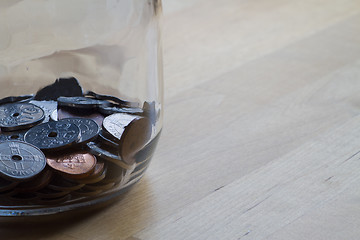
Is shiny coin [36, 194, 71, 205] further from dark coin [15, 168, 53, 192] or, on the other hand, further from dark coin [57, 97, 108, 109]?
dark coin [57, 97, 108, 109]

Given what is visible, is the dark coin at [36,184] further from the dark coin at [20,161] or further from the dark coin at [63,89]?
the dark coin at [63,89]

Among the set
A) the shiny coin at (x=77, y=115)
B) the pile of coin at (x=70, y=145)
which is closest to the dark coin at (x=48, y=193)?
the pile of coin at (x=70, y=145)

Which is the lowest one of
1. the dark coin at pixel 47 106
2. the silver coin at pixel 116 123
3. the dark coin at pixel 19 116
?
the silver coin at pixel 116 123

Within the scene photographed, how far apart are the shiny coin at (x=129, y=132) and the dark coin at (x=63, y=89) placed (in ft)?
0.25

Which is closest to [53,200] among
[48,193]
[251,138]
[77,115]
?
[48,193]

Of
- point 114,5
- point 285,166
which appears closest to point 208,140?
point 285,166

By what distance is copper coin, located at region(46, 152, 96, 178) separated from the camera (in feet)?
1.88

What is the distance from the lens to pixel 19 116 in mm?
665

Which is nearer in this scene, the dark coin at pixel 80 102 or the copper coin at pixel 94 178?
the copper coin at pixel 94 178

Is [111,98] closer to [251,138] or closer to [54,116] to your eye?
[54,116]

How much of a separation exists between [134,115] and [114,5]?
12 cm

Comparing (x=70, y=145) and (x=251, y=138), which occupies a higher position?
(x=70, y=145)

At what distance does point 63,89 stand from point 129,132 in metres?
0.14

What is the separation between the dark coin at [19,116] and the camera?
25.6 inches
